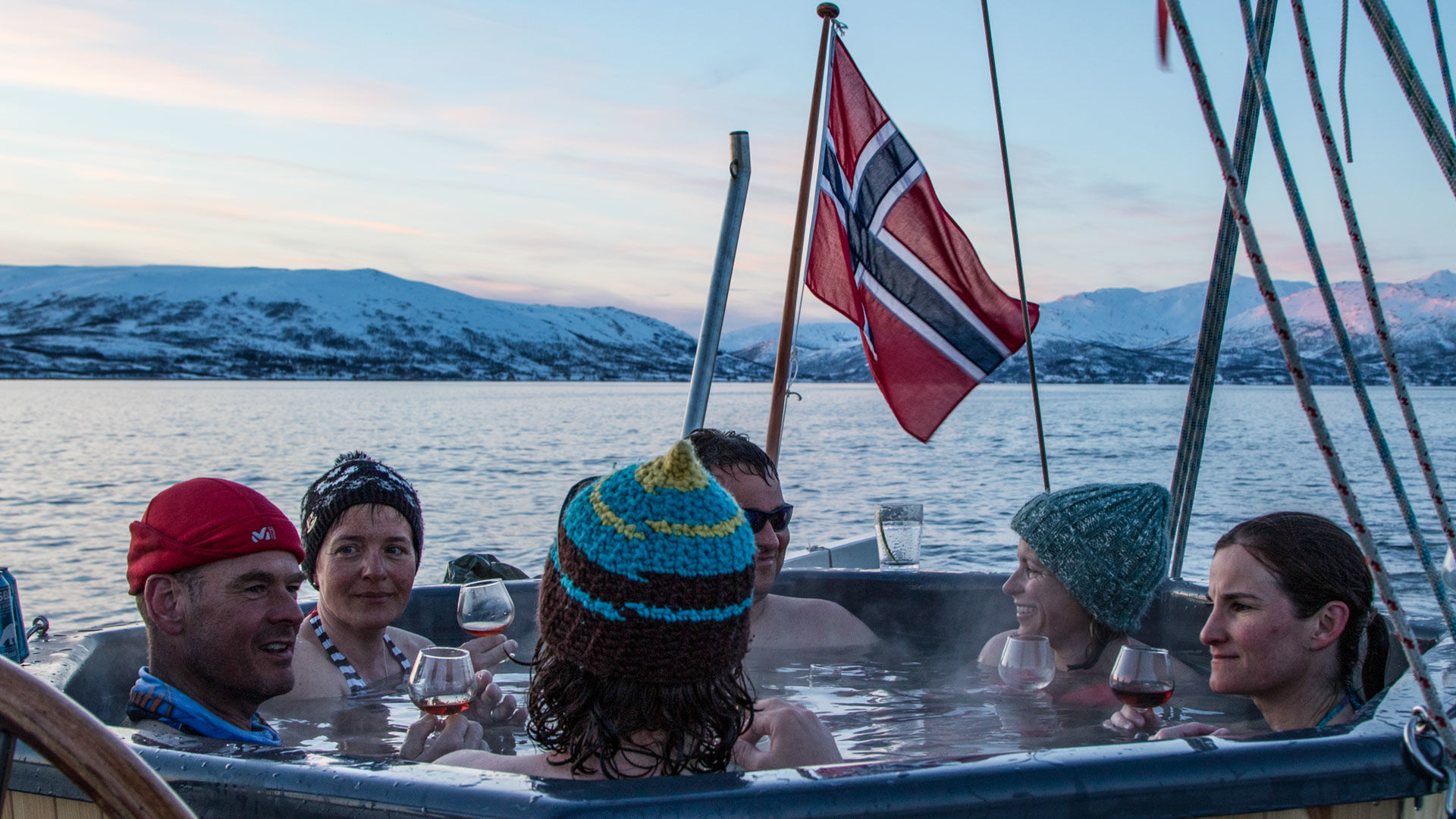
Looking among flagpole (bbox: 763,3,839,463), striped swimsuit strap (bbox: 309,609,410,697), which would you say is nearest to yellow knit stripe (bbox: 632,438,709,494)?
striped swimsuit strap (bbox: 309,609,410,697)

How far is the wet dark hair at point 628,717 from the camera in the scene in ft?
5.50

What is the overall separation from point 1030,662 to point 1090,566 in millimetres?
501

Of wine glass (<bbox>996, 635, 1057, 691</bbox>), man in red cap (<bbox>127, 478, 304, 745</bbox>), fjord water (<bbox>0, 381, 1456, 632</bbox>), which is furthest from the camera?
fjord water (<bbox>0, 381, 1456, 632</bbox>)

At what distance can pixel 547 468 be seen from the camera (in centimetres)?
2977

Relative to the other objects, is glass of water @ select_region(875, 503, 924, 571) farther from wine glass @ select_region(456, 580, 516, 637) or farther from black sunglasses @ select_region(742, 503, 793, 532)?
wine glass @ select_region(456, 580, 516, 637)

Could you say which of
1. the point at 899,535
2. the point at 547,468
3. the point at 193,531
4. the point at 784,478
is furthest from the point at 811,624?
the point at 547,468

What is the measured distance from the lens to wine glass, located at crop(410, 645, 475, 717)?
2369mm

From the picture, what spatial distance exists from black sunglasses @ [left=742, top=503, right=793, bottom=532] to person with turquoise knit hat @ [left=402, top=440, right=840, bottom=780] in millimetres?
1718

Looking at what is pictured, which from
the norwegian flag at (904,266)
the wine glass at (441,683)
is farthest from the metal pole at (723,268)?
the wine glass at (441,683)

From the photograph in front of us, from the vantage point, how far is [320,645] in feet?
11.3

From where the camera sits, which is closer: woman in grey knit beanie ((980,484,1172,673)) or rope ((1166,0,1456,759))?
rope ((1166,0,1456,759))

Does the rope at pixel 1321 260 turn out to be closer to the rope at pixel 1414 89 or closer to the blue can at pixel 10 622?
the rope at pixel 1414 89

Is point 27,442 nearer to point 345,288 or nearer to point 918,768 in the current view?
point 918,768

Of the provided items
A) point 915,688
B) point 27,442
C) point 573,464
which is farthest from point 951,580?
point 27,442
